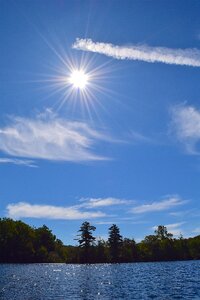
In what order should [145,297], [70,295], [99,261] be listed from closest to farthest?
[145,297]
[70,295]
[99,261]

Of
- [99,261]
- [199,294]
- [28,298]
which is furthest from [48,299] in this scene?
[99,261]

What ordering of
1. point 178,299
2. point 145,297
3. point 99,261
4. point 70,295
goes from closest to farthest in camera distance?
point 178,299
point 145,297
point 70,295
point 99,261

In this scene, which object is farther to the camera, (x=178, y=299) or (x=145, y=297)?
(x=145, y=297)

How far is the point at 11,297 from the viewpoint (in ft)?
149

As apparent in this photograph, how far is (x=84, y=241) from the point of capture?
198 meters

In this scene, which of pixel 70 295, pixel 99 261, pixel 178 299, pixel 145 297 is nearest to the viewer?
pixel 178 299

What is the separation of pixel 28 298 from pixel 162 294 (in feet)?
52.0

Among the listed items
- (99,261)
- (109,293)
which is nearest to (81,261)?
(99,261)

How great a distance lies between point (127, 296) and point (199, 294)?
8404 millimetres

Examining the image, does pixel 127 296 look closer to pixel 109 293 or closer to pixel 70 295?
pixel 109 293

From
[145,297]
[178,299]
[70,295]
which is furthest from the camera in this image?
[70,295]

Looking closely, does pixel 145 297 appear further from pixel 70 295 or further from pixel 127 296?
pixel 70 295

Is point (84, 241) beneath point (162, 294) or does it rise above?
above

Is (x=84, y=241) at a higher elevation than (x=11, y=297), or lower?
higher
